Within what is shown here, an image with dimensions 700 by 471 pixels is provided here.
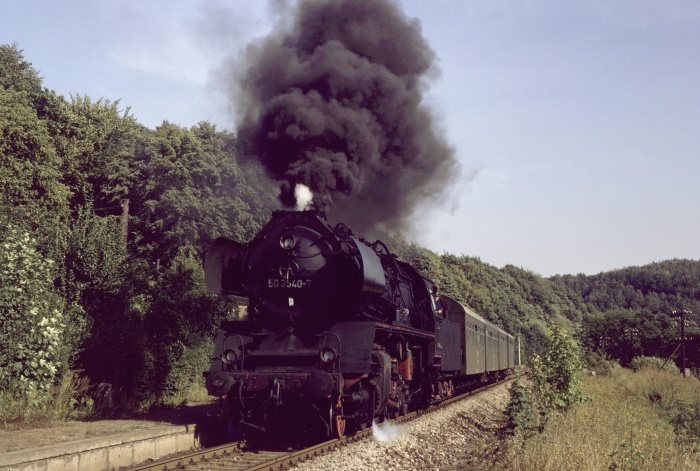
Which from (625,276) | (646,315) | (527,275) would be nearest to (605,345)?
(646,315)

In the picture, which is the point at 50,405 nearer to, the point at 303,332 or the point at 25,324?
the point at 25,324

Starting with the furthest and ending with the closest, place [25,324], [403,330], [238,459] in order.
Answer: [25,324] → [403,330] → [238,459]

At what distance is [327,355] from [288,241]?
198 centimetres

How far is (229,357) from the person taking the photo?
10.7 m

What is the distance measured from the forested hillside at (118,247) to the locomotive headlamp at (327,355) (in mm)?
5711

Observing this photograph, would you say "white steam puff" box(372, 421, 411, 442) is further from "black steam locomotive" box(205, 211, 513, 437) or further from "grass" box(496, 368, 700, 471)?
"grass" box(496, 368, 700, 471)

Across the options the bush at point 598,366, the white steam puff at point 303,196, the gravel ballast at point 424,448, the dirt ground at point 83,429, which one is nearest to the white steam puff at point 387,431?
the gravel ballast at point 424,448

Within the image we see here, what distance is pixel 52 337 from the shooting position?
1260cm

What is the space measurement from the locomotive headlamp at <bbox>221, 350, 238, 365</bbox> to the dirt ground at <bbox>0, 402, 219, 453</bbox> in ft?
3.50

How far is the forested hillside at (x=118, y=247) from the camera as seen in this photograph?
42.2ft

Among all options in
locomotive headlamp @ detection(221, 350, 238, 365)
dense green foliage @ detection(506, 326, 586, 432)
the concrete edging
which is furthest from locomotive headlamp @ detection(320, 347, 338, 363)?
dense green foliage @ detection(506, 326, 586, 432)

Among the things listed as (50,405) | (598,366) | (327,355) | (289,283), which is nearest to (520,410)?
(327,355)

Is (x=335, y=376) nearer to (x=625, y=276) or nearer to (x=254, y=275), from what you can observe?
(x=254, y=275)

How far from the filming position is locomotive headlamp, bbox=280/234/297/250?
35.5ft
